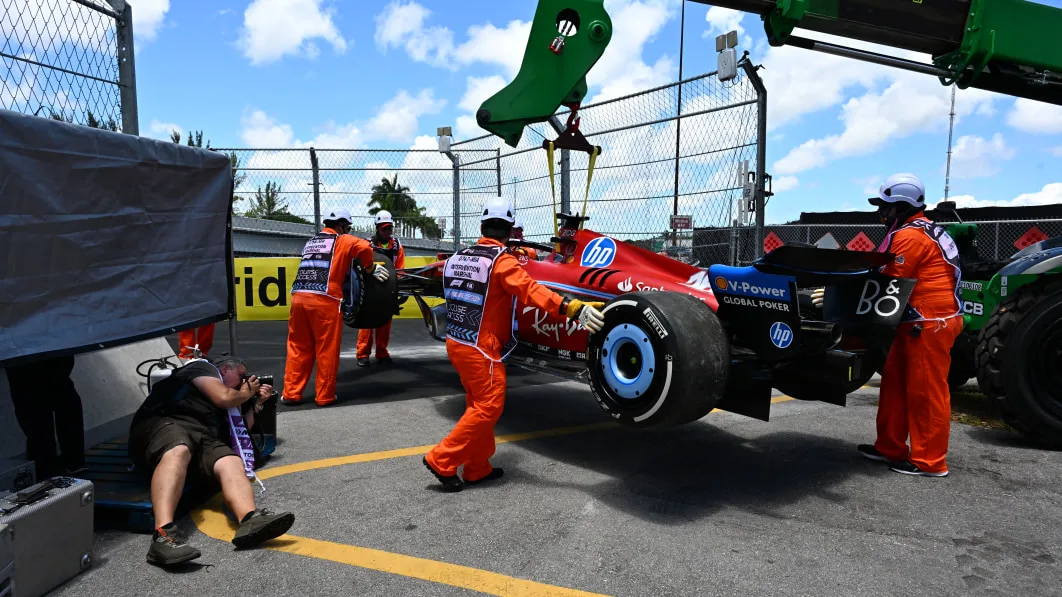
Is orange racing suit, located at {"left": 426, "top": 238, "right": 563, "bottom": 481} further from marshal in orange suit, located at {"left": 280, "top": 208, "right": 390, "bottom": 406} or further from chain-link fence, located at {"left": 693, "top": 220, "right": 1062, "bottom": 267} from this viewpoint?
marshal in orange suit, located at {"left": 280, "top": 208, "right": 390, "bottom": 406}

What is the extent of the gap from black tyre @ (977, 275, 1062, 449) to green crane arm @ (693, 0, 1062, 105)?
2.04m

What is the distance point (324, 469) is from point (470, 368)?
4.04 feet

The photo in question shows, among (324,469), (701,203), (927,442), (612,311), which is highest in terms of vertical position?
(701,203)

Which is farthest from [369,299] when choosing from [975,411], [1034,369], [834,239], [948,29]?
[834,239]

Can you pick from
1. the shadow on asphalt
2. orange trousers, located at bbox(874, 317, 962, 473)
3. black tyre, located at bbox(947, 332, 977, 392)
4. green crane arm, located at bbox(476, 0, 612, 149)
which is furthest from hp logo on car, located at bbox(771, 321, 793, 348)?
black tyre, located at bbox(947, 332, 977, 392)

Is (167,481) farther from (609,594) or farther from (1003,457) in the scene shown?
(1003,457)

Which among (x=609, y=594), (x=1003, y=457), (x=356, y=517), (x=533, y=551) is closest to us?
(x=609, y=594)

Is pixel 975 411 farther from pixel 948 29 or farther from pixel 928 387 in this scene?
pixel 948 29

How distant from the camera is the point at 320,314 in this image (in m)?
6.20

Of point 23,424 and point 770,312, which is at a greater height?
point 770,312

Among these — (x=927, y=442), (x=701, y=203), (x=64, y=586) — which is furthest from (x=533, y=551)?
(x=701, y=203)

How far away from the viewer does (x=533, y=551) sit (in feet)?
10.5

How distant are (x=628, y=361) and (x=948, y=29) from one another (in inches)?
168

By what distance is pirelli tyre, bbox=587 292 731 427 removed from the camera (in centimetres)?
331
